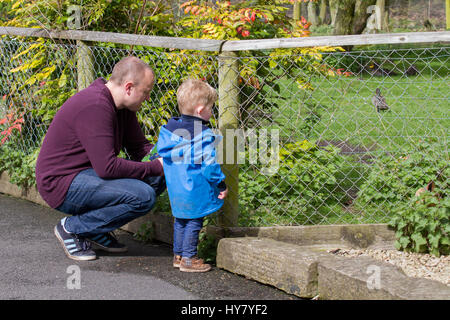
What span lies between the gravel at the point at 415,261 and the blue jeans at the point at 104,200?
149 cm

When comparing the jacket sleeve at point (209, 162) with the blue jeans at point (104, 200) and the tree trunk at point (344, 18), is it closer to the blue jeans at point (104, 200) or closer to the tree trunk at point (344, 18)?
the blue jeans at point (104, 200)

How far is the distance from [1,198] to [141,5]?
2345mm

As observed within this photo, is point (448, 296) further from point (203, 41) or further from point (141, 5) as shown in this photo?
point (141, 5)

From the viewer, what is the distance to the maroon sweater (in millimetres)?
3916

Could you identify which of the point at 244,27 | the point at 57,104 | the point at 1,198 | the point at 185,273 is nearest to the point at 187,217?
the point at 185,273

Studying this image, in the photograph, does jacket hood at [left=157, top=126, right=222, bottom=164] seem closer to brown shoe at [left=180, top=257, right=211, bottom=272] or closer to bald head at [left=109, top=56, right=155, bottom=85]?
bald head at [left=109, top=56, right=155, bottom=85]

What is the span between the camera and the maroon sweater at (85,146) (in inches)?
154

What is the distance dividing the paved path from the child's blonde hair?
1.05 meters

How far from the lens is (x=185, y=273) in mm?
4004

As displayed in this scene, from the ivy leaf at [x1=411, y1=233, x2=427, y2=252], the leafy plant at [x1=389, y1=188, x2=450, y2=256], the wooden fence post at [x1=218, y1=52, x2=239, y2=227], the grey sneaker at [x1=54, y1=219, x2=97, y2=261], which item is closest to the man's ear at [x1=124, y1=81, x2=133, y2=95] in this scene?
the wooden fence post at [x1=218, y1=52, x2=239, y2=227]

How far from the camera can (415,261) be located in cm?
441

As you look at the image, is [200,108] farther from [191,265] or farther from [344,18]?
[344,18]

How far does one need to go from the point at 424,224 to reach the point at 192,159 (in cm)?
173
